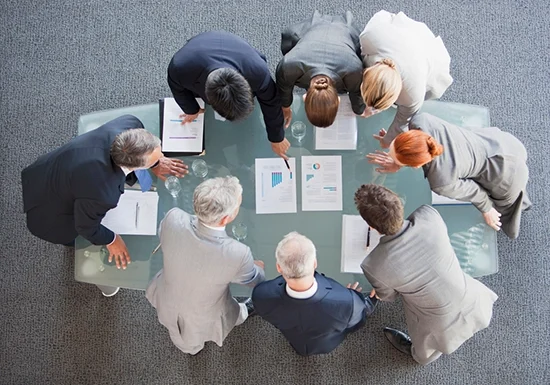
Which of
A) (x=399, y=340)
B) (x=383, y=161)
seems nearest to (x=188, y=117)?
(x=383, y=161)

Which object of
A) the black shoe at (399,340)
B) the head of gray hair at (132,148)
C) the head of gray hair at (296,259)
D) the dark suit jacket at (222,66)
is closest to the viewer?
the head of gray hair at (296,259)

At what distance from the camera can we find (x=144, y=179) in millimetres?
2303

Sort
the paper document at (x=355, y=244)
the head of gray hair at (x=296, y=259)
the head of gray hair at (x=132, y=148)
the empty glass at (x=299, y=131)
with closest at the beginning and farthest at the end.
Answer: the head of gray hair at (x=296, y=259)
the head of gray hair at (x=132, y=148)
the paper document at (x=355, y=244)
the empty glass at (x=299, y=131)

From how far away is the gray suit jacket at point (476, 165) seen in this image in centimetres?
214

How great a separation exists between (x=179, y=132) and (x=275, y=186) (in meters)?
0.56

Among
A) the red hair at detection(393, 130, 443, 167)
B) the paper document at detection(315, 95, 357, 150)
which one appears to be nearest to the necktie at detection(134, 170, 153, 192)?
the paper document at detection(315, 95, 357, 150)

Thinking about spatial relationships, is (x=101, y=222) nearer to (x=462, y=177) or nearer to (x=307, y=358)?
(x=307, y=358)

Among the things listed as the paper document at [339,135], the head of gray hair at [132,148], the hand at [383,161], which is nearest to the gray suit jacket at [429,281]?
the hand at [383,161]

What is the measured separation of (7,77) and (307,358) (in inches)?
107

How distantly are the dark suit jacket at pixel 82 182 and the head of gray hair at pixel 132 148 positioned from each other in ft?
0.23

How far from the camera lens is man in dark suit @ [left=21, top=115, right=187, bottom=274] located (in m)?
2.04

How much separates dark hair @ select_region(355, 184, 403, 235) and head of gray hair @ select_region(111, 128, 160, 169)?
3.12ft

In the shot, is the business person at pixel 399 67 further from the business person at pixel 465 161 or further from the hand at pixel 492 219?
the hand at pixel 492 219

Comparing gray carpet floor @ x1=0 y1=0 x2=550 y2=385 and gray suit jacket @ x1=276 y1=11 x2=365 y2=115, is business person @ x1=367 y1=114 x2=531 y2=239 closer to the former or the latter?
gray suit jacket @ x1=276 y1=11 x2=365 y2=115
